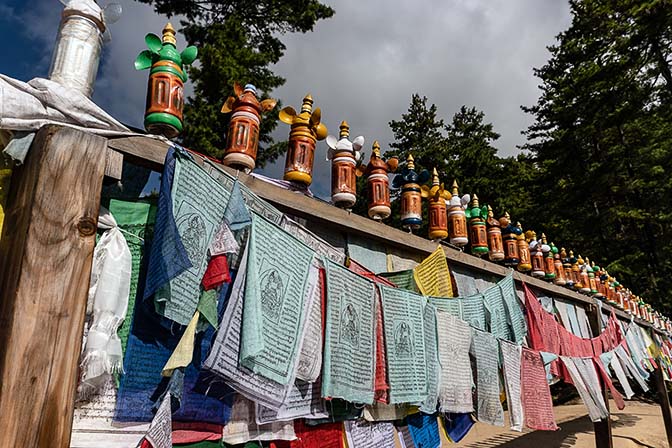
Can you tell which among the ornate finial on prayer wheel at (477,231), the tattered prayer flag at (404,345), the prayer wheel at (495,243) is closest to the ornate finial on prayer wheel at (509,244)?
the prayer wheel at (495,243)

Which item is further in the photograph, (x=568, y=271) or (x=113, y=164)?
(x=568, y=271)

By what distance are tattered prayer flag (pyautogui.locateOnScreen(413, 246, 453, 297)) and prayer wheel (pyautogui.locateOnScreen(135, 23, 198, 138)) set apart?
1.58m

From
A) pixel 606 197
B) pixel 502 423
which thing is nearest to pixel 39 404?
pixel 502 423

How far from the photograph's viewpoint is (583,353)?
4.56 m

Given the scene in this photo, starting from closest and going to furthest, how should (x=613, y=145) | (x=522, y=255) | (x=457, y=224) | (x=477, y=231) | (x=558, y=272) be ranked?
(x=457, y=224)
(x=477, y=231)
(x=522, y=255)
(x=558, y=272)
(x=613, y=145)

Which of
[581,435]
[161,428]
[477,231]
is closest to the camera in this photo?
[161,428]

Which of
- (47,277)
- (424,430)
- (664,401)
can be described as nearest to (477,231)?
A: (424,430)

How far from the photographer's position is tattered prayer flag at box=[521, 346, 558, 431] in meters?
3.16

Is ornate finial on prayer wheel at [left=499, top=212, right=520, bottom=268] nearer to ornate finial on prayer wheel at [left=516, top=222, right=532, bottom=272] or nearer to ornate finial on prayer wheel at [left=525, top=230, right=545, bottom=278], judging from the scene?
ornate finial on prayer wheel at [left=516, top=222, right=532, bottom=272]

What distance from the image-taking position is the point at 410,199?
2.96 meters

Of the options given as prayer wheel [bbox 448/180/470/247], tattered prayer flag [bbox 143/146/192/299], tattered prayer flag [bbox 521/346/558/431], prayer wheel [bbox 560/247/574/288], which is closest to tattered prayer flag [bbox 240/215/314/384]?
tattered prayer flag [bbox 143/146/192/299]

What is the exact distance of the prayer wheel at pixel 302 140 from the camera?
7.09ft

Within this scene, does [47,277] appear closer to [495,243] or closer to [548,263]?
[495,243]

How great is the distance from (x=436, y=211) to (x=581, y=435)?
8.56m
